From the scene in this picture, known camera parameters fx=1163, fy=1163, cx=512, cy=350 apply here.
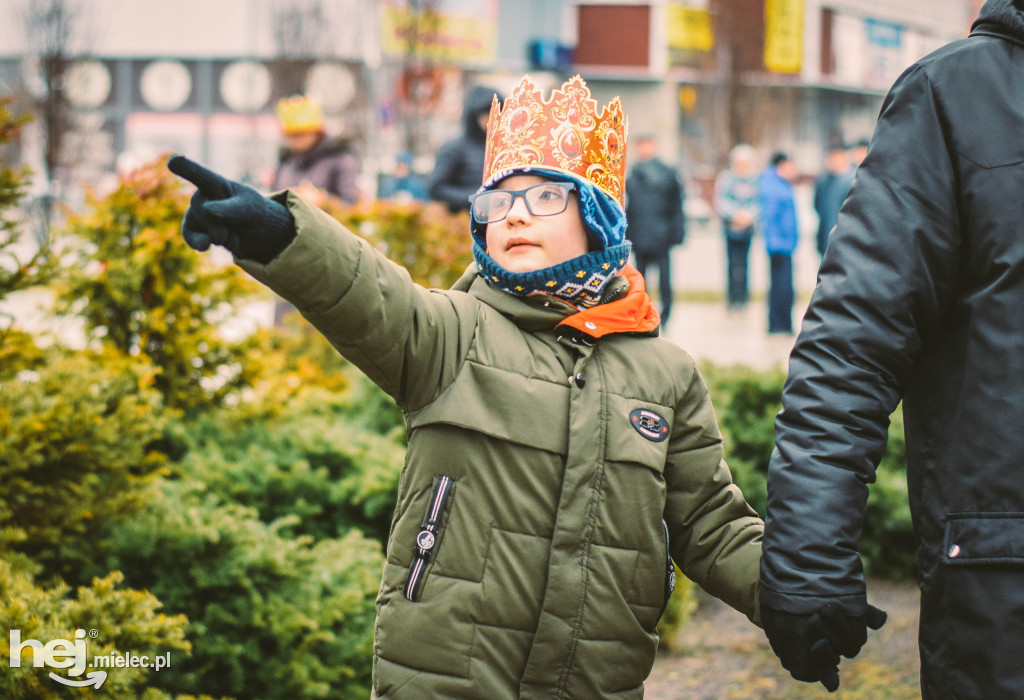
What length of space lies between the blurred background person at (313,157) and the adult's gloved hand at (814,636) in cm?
608

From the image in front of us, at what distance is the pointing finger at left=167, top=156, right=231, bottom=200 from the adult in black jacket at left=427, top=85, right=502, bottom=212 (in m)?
5.70

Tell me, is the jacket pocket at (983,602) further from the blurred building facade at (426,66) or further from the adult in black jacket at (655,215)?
the blurred building facade at (426,66)

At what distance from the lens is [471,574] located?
228 cm

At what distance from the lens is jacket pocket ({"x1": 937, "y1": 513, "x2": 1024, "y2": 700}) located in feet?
6.10

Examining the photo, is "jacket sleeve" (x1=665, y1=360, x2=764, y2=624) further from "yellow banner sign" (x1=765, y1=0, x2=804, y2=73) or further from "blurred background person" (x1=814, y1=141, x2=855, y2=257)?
"yellow banner sign" (x1=765, y1=0, x2=804, y2=73)

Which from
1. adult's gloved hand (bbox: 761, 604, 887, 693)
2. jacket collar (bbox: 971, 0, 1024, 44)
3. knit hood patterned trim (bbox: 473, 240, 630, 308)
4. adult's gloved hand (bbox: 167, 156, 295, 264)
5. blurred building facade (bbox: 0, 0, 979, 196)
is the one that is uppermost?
blurred building facade (bbox: 0, 0, 979, 196)

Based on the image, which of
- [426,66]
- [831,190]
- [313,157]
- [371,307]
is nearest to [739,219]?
[831,190]

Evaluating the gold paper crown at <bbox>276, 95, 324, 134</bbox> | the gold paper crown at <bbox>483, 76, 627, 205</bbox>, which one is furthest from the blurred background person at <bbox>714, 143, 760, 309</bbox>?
the gold paper crown at <bbox>483, 76, 627, 205</bbox>

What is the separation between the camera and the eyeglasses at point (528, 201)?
2.48 meters

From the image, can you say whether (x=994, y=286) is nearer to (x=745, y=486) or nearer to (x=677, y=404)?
(x=677, y=404)

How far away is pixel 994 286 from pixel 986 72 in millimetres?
376

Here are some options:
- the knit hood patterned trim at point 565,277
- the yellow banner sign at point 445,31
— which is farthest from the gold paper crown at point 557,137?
the yellow banner sign at point 445,31

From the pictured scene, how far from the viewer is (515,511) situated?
2.31 m

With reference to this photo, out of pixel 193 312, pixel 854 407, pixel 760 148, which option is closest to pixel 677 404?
pixel 854 407
